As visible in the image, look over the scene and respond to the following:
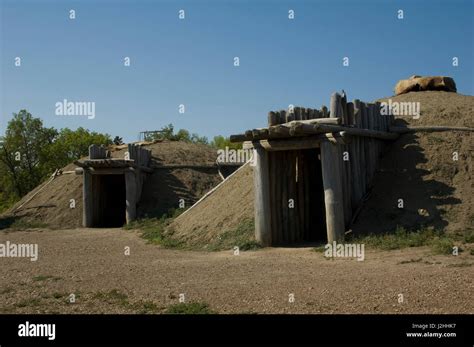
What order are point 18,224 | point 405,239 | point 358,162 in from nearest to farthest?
point 405,239 < point 358,162 < point 18,224

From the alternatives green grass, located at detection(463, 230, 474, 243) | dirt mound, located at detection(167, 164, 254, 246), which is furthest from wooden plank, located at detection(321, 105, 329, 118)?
green grass, located at detection(463, 230, 474, 243)

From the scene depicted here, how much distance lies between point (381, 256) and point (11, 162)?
29.5 metres

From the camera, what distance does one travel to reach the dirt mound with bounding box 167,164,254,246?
14359 mm

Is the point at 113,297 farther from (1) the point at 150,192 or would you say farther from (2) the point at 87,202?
(1) the point at 150,192

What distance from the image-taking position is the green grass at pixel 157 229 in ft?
48.4

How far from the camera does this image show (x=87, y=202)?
2214 centimetres

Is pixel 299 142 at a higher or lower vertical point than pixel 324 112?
lower

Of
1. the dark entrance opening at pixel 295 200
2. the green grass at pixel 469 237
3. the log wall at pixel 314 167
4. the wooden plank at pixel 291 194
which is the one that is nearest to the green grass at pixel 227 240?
the log wall at pixel 314 167

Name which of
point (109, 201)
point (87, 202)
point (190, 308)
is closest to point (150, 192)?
point (109, 201)

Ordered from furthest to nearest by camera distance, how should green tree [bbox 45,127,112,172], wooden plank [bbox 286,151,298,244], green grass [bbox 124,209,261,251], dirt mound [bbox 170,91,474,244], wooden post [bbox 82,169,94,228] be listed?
green tree [bbox 45,127,112,172] → wooden post [bbox 82,169,94,228] → wooden plank [bbox 286,151,298,244] → green grass [bbox 124,209,261,251] → dirt mound [bbox 170,91,474,244]

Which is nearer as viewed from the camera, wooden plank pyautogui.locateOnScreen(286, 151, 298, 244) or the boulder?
wooden plank pyautogui.locateOnScreen(286, 151, 298, 244)

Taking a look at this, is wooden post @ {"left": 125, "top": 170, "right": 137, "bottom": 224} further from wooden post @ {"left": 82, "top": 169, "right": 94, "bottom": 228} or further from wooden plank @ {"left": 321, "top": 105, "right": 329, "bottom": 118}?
wooden plank @ {"left": 321, "top": 105, "right": 329, "bottom": 118}

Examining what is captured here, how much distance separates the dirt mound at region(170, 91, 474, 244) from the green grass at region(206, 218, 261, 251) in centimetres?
23

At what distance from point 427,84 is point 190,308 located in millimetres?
16424
